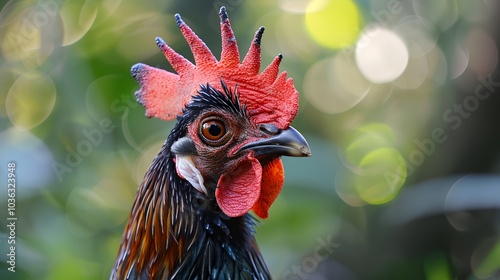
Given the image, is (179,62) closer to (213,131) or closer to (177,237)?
(213,131)

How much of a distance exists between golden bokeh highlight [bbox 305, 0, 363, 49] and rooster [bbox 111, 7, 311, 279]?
301 cm

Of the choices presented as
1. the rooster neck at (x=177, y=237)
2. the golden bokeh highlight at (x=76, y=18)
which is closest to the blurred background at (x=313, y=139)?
the golden bokeh highlight at (x=76, y=18)

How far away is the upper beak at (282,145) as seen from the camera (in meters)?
1.44

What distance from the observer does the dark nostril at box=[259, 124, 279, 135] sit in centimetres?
148

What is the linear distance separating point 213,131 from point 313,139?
253cm

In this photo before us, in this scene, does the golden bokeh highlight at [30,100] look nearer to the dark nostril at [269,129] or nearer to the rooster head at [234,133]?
the rooster head at [234,133]

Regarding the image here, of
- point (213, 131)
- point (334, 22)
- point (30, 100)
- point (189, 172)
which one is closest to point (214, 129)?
point (213, 131)

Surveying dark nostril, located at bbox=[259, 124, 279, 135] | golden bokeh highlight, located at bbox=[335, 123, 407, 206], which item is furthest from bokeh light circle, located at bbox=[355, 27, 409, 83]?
dark nostril, located at bbox=[259, 124, 279, 135]

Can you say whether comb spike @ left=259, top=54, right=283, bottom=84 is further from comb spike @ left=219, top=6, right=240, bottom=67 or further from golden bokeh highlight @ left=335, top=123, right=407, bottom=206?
golden bokeh highlight @ left=335, top=123, right=407, bottom=206

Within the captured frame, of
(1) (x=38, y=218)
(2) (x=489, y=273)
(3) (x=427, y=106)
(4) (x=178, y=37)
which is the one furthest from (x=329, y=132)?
(1) (x=38, y=218)

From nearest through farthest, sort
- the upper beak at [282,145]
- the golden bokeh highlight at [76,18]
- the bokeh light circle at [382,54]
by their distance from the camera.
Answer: the upper beak at [282,145] → the golden bokeh highlight at [76,18] → the bokeh light circle at [382,54]

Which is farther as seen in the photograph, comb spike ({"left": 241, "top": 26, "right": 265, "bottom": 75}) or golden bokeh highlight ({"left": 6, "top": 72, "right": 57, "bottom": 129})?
golden bokeh highlight ({"left": 6, "top": 72, "right": 57, "bottom": 129})

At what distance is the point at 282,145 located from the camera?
4.78 feet

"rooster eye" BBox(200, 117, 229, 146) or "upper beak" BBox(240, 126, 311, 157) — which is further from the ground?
"rooster eye" BBox(200, 117, 229, 146)
